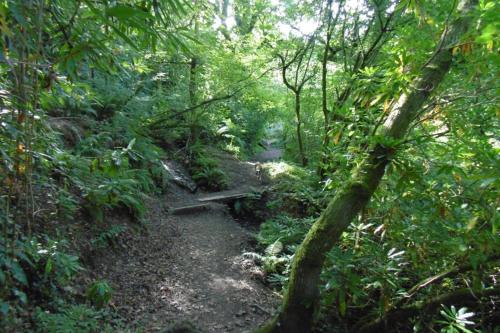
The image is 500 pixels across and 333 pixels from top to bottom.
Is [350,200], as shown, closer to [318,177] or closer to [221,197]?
[318,177]

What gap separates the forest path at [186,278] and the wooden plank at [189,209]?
201 mm

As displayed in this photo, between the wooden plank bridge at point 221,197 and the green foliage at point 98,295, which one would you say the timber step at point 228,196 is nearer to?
the wooden plank bridge at point 221,197

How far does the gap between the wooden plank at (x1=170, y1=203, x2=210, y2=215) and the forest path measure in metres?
0.20

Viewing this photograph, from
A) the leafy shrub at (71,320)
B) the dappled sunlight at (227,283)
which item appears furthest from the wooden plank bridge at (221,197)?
the leafy shrub at (71,320)

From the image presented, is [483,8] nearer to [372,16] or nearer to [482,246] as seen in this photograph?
[482,246]

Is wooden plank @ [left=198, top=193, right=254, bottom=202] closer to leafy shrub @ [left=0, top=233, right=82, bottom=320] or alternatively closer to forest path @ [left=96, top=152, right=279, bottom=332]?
forest path @ [left=96, top=152, right=279, bottom=332]

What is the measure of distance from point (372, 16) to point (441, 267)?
21.7 ft

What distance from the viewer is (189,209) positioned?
8148mm

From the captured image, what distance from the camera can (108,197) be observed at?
5.04 metres

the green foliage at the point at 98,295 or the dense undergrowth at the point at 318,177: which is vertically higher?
the dense undergrowth at the point at 318,177

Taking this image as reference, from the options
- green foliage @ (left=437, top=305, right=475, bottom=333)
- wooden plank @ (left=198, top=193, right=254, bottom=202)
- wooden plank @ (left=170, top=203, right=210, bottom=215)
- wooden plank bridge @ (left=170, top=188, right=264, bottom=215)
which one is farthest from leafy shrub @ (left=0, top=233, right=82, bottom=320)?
wooden plank @ (left=198, top=193, right=254, bottom=202)

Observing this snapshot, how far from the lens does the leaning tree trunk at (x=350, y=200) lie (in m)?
3.28

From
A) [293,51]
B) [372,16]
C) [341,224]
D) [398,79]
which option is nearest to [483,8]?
[398,79]

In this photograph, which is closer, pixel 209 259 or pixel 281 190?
pixel 209 259
